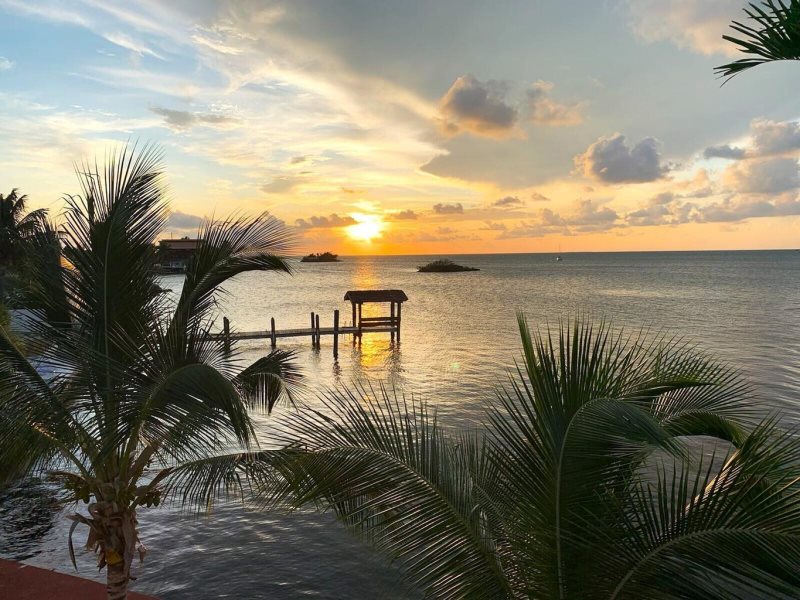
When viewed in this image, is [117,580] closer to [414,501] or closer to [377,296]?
[414,501]

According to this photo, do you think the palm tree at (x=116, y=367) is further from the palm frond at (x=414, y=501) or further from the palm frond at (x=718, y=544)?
the palm frond at (x=718, y=544)

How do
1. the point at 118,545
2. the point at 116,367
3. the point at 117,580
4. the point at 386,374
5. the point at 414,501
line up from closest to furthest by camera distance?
1. the point at 414,501
2. the point at 116,367
3. the point at 118,545
4. the point at 117,580
5. the point at 386,374

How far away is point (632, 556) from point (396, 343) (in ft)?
110

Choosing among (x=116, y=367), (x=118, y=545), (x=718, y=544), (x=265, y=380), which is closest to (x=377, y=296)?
(x=265, y=380)

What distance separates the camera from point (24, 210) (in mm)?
45312

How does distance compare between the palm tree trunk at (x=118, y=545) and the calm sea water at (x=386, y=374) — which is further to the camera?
the calm sea water at (x=386, y=374)

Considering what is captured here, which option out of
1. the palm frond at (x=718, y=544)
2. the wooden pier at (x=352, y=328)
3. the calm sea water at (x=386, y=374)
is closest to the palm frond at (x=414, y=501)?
the palm frond at (x=718, y=544)

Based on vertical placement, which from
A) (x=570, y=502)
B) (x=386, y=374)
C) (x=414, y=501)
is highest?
(x=570, y=502)

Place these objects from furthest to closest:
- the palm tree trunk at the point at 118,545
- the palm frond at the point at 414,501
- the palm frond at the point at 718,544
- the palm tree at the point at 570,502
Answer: the palm tree trunk at the point at 118,545 → the palm frond at the point at 414,501 → the palm tree at the point at 570,502 → the palm frond at the point at 718,544

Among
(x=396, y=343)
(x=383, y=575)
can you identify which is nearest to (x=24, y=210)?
(x=396, y=343)

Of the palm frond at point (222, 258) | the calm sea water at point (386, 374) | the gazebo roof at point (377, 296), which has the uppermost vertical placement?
the palm frond at point (222, 258)

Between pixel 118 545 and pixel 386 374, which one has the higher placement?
pixel 118 545

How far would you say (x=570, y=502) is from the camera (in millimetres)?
3713

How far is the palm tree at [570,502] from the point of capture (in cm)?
337
